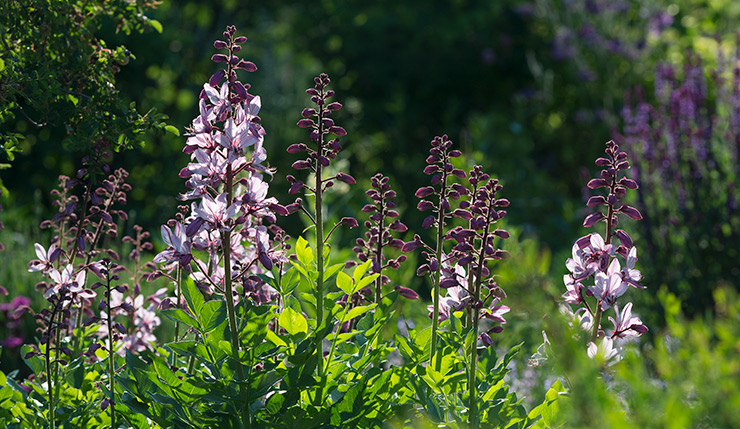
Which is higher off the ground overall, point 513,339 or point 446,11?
point 446,11

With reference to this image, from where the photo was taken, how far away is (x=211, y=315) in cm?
188

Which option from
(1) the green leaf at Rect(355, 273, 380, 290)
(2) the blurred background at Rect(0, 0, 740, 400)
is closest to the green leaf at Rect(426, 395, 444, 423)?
(1) the green leaf at Rect(355, 273, 380, 290)

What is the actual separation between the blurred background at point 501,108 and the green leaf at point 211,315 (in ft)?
6.56

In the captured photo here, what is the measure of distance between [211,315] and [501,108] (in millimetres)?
7803

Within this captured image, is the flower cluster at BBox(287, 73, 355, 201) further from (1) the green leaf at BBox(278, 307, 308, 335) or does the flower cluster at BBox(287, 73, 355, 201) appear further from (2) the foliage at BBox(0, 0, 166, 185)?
(2) the foliage at BBox(0, 0, 166, 185)

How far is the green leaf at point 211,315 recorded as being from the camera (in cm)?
187

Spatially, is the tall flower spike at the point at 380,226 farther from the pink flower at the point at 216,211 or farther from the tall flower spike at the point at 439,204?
the pink flower at the point at 216,211

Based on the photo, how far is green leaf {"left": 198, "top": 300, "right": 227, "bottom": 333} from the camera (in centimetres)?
187

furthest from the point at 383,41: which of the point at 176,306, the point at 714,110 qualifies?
the point at 176,306

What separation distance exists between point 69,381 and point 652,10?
7643mm

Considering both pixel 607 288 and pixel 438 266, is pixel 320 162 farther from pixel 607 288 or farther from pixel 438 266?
pixel 607 288

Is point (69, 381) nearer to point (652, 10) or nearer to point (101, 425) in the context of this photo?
point (101, 425)

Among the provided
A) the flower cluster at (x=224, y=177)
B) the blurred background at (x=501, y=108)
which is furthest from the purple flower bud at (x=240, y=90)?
the blurred background at (x=501, y=108)

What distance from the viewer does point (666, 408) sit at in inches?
44.9
